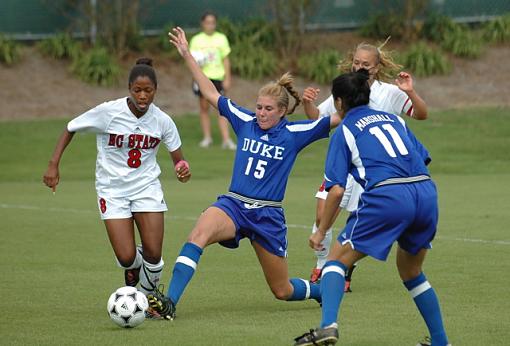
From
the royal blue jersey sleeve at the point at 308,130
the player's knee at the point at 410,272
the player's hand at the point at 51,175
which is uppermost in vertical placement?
the royal blue jersey sleeve at the point at 308,130

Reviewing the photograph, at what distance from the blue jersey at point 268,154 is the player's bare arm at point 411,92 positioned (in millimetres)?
661

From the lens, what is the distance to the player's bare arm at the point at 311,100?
364 inches

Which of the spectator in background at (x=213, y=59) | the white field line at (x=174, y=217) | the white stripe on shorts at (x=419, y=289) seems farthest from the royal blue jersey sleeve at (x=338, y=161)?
the spectator in background at (x=213, y=59)

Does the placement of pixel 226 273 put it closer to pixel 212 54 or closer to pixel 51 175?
pixel 51 175

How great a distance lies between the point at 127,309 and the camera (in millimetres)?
8211

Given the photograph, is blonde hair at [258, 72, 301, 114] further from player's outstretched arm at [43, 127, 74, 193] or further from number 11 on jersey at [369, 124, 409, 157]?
player's outstretched arm at [43, 127, 74, 193]

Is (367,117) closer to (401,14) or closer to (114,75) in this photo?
(114,75)

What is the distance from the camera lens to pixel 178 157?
9.48 m

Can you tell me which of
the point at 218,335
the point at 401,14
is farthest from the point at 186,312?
the point at 401,14

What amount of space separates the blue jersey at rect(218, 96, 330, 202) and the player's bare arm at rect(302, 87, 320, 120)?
32 cm

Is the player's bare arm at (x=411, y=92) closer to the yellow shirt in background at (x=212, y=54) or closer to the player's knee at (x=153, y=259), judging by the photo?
the player's knee at (x=153, y=259)

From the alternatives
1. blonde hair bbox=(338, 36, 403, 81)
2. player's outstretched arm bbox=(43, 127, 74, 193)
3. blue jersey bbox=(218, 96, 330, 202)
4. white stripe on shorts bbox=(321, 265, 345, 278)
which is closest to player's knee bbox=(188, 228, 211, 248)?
blue jersey bbox=(218, 96, 330, 202)

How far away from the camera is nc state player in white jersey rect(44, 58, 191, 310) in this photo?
359 inches

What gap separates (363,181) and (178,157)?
2396mm
